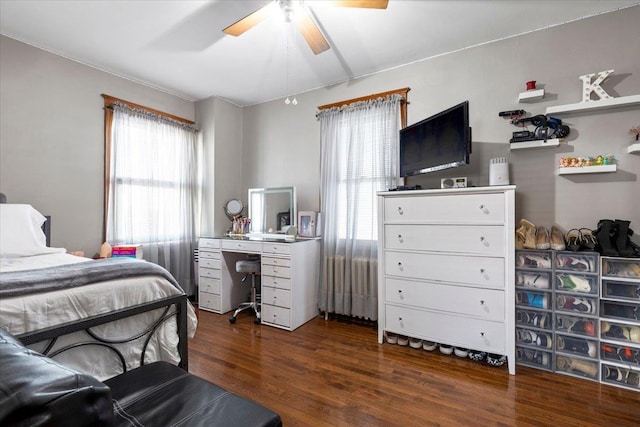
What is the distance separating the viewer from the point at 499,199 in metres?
2.18

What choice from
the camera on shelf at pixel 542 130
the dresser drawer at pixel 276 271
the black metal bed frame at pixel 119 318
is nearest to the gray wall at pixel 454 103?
the camera on shelf at pixel 542 130

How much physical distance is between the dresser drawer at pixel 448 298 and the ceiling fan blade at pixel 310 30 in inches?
78.9

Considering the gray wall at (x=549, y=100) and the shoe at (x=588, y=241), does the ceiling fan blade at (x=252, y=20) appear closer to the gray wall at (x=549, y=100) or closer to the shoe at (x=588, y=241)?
the gray wall at (x=549, y=100)

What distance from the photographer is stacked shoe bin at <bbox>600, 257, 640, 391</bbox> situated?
1948mm

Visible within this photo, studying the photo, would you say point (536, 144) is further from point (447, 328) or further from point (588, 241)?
point (447, 328)

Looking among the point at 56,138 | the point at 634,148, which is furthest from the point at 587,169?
the point at 56,138

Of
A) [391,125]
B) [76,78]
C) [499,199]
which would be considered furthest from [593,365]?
[76,78]

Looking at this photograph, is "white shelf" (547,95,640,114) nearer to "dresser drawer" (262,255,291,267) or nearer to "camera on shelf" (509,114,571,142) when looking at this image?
"camera on shelf" (509,114,571,142)

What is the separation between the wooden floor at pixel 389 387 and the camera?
5.60ft

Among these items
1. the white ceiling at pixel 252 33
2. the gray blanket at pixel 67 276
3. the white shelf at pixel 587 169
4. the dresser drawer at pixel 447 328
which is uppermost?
the white ceiling at pixel 252 33

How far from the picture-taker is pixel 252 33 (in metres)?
2.55

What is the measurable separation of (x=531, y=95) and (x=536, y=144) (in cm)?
41

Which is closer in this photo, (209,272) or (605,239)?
(605,239)

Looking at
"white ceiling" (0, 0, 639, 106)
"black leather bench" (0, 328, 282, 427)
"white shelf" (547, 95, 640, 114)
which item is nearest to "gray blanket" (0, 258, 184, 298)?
"black leather bench" (0, 328, 282, 427)
